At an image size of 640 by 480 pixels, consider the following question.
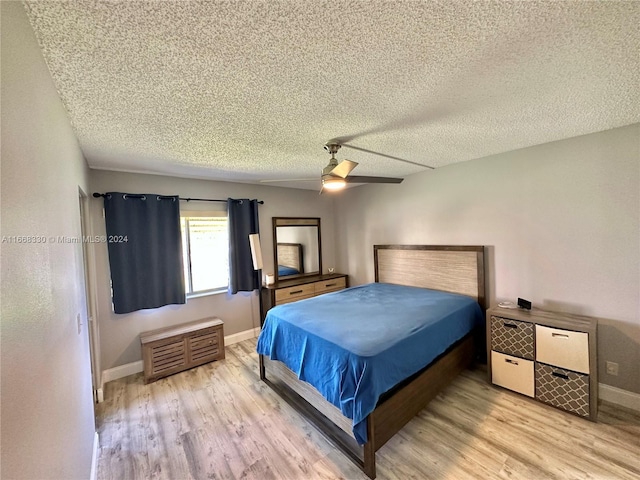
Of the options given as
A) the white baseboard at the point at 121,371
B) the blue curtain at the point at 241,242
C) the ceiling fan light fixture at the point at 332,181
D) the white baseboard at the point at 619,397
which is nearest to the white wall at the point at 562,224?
the white baseboard at the point at 619,397

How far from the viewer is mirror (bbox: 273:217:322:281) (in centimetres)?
453

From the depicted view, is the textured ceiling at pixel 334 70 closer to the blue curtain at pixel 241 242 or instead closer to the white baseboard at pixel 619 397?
the blue curtain at pixel 241 242

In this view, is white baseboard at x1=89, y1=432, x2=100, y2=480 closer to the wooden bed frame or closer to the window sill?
the wooden bed frame

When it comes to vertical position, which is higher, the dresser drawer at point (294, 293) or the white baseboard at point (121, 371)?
the dresser drawer at point (294, 293)

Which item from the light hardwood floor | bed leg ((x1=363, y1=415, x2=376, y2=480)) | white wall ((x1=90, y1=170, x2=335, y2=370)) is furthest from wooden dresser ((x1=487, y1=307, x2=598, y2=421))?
white wall ((x1=90, y1=170, x2=335, y2=370))

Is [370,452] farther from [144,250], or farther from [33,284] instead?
[144,250]

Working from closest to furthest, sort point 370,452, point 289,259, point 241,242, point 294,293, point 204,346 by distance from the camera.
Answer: point 370,452
point 204,346
point 241,242
point 294,293
point 289,259

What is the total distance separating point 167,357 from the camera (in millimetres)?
3111

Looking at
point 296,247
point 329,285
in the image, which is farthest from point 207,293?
point 329,285

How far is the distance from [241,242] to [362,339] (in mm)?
2556

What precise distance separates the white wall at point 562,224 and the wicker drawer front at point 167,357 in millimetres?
3529

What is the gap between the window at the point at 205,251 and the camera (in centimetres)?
370

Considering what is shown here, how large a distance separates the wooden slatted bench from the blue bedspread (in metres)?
0.98

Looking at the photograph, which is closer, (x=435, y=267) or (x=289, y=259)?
(x=435, y=267)
